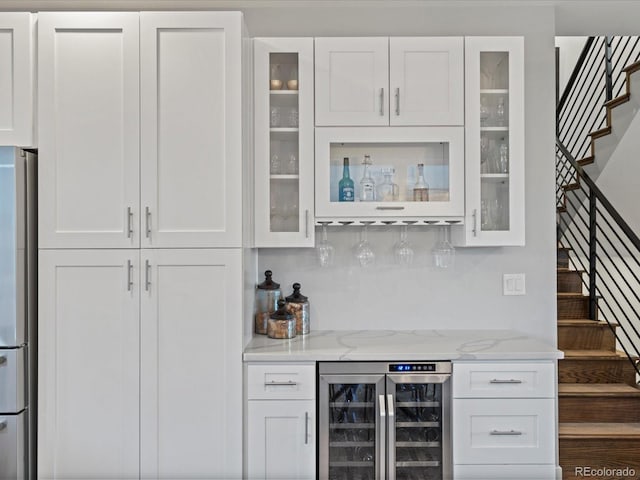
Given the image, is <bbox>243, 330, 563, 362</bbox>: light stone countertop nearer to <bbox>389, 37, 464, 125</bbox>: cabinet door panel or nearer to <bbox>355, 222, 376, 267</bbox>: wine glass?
<bbox>355, 222, 376, 267</bbox>: wine glass

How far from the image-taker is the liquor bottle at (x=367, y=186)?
102 inches

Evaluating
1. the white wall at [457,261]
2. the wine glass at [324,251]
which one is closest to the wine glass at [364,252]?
the white wall at [457,261]

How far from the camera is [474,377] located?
2.29m

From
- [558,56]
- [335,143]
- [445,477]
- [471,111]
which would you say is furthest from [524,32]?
[558,56]

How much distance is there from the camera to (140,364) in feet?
7.45

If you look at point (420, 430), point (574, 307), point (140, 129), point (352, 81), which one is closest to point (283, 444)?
point (420, 430)

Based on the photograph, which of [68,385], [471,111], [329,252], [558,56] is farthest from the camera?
[558,56]

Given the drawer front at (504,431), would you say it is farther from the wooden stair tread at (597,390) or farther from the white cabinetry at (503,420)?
the wooden stair tread at (597,390)

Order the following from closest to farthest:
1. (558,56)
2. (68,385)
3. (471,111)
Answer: (68,385) → (471,111) → (558,56)

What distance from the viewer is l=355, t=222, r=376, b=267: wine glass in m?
2.80

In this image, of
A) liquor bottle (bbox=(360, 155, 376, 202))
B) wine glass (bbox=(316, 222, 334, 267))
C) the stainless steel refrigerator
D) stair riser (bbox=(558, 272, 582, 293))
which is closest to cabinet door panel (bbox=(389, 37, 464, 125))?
liquor bottle (bbox=(360, 155, 376, 202))

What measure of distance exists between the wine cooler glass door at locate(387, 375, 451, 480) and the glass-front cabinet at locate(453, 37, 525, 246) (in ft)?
2.56

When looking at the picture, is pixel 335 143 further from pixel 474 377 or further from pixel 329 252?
pixel 474 377

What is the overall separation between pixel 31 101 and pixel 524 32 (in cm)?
257
